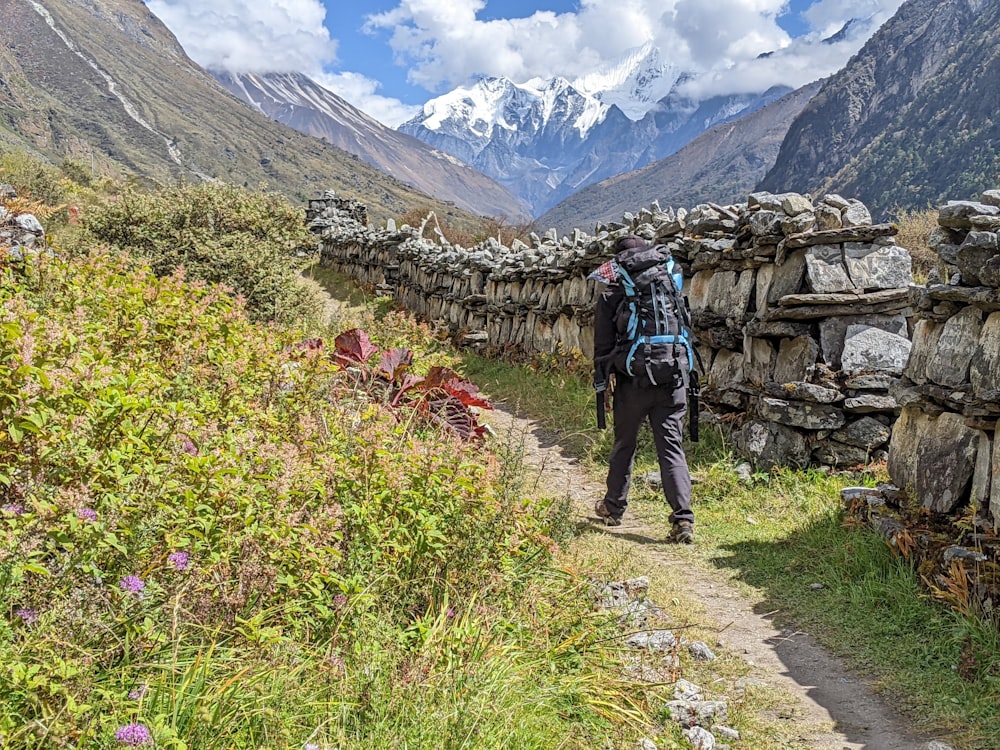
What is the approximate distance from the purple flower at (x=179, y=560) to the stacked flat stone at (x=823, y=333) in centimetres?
514

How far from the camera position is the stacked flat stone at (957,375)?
13.2ft

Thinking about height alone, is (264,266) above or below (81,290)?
above

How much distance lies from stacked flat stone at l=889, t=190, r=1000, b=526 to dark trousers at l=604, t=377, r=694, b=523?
1424 mm

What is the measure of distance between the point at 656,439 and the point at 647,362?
2.02 ft

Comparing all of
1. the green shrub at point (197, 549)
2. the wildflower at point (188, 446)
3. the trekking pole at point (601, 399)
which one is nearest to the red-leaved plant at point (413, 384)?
the trekking pole at point (601, 399)

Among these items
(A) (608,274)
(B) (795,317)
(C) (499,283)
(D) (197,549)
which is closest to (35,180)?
(C) (499,283)

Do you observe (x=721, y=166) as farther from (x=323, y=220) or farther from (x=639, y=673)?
(x=639, y=673)

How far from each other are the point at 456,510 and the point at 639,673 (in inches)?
43.3

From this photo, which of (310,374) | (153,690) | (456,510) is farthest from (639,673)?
(310,374)

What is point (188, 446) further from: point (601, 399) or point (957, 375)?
point (957, 375)

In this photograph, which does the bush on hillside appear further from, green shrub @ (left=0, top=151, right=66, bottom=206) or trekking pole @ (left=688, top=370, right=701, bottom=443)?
green shrub @ (left=0, top=151, right=66, bottom=206)

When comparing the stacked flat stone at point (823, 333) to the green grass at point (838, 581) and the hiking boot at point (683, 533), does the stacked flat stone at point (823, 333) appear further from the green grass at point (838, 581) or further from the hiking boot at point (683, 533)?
the hiking boot at point (683, 533)

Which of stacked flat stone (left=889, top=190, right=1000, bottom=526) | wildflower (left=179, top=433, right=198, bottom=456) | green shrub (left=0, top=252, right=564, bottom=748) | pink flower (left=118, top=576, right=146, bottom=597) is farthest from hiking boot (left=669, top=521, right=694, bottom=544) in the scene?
pink flower (left=118, top=576, right=146, bottom=597)

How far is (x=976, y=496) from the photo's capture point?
13.4 ft
